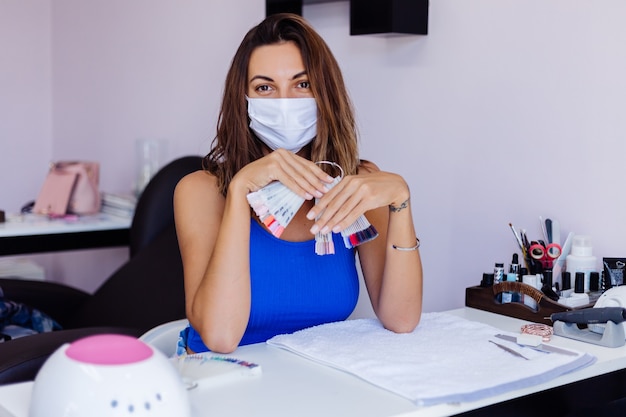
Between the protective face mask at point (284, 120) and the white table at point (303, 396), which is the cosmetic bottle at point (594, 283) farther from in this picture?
the protective face mask at point (284, 120)

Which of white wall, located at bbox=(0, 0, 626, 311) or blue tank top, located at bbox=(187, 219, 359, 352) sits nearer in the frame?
blue tank top, located at bbox=(187, 219, 359, 352)

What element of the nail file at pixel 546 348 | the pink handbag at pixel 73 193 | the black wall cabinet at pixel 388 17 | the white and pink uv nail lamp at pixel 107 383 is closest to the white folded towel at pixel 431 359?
the nail file at pixel 546 348

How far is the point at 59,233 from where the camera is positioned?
2.76 m

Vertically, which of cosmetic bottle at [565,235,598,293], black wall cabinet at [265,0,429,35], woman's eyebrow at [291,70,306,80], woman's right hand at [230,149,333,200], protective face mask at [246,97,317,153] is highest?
black wall cabinet at [265,0,429,35]

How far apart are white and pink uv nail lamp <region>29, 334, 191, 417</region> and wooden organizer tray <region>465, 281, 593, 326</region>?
0.87m


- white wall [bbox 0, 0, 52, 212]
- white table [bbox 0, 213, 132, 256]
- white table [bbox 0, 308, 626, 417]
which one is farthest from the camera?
white wall [bbox 0, 0, 52, 212]

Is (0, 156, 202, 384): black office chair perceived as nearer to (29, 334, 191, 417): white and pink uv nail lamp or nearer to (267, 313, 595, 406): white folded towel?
(267, 313, 595, 406): white folded towel

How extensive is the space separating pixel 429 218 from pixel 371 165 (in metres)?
0.35

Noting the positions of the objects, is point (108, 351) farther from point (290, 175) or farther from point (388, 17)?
point (388, 17)

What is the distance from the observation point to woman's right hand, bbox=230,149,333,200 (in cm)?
153

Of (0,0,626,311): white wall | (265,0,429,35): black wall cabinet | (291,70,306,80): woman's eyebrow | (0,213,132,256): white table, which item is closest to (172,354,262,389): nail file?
(291,70,306,80): woman's eyebrow

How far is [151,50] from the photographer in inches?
126

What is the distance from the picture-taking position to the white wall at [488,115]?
1.80 meters

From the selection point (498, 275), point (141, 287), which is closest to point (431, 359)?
point (498, 275)
